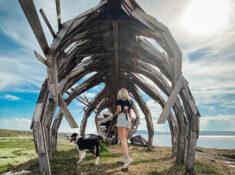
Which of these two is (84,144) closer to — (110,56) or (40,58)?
(110,56)

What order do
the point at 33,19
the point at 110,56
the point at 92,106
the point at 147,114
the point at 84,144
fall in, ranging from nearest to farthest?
the point at 33,19
the point at 84,144
the point at 110,56
the point at 147,114
the point at 92,106

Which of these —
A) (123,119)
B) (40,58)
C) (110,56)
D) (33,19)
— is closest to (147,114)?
(110,56)

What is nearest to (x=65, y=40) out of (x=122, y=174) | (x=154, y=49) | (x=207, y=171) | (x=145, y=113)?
(x=154, y=49)

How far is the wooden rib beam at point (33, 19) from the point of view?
18.3 feet

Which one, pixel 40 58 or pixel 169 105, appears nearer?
pixel 169 105

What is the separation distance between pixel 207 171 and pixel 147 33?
5321 mm

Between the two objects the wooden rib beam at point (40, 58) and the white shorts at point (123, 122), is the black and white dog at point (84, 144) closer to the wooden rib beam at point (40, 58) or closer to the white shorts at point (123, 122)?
the white shorts at point (123, 122)

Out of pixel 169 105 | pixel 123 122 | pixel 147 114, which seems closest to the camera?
pixel 169 105

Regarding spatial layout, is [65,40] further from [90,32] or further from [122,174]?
[122,174]

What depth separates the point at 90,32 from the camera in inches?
391

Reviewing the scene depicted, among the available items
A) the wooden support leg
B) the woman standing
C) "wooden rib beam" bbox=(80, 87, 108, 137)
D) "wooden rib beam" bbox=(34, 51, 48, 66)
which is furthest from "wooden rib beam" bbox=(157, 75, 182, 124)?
"wooden rib beam" bbox=(80, 87, 108, 137)

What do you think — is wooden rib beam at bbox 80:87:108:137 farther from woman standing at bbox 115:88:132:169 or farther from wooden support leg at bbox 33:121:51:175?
wooden support leg at bbox 33:121:51:175

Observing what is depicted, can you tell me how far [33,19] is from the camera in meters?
6.03

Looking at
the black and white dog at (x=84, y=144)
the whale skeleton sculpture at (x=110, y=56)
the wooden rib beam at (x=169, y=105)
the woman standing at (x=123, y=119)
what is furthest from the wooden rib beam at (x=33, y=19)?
the black and white dog at (x=84, y=144)
